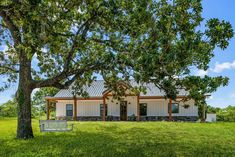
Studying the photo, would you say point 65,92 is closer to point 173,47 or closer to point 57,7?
point 57,7

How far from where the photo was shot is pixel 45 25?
1595 centimetres

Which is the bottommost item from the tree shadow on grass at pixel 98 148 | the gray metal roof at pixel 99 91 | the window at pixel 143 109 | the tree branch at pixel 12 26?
the tree shadow on grass at pixel 98 148

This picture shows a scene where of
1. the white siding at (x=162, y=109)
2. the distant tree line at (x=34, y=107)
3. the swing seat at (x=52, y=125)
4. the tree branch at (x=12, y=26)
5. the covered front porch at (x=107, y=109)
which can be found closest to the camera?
the tree branch at (x=12, y=26)

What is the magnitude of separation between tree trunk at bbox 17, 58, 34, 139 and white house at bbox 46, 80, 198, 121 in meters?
20.5

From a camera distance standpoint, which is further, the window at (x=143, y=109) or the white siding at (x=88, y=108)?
the white siding at (x=88, y=108)

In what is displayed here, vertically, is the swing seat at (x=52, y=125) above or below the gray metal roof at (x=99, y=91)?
below

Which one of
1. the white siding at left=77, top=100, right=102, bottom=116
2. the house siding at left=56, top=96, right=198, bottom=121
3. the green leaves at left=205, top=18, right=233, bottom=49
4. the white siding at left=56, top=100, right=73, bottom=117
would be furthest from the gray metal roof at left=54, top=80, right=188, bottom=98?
the green leaves at left=205, top=18, right=233, bottom=49

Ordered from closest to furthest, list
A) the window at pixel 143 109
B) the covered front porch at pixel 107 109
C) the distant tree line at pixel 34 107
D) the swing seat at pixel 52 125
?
the swing seat at pixel 52 125
the covered front porch at pixel 107 109
the window at pixel 143 109
the distant tree line at pixel 34 107

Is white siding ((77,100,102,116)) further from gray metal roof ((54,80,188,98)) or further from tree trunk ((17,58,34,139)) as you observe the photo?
tree trunk ((17,58,34,139))

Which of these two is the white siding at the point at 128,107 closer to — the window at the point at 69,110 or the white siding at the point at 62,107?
the window at the point at 69,110

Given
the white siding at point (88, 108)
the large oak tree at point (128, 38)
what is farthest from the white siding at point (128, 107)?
the large oak tree at point (128, 38)

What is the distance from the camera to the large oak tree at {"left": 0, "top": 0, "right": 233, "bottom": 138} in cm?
1423

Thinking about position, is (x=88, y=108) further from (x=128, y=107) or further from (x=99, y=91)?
(x=128, y=107)

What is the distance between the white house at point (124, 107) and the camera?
4216 cm
